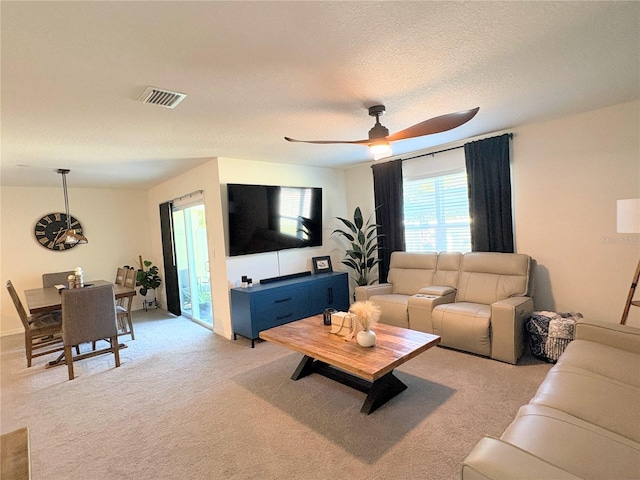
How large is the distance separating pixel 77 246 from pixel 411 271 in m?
5.78

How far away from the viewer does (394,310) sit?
3820 millimetres

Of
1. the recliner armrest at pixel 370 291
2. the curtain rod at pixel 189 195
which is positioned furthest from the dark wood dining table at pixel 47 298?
the recliner armrest at pixel 370 291

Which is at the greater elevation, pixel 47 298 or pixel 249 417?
pixel 47 298

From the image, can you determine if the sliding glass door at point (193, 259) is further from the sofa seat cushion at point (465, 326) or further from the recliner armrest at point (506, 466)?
the recliner armrest at point (506, 466)

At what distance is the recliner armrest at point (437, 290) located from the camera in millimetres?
3680

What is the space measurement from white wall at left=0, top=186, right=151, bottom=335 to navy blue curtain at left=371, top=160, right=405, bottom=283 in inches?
187

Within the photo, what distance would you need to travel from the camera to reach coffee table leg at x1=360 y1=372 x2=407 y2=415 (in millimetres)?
2360

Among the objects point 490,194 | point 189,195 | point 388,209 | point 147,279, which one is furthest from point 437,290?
point 147,279

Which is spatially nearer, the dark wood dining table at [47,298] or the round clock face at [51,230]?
the dark wood dining table at [47,298]

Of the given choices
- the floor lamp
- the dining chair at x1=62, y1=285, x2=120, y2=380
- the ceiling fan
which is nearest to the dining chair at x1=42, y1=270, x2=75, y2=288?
the dining chair at x1=62, y1=285, x2=120, y2=380

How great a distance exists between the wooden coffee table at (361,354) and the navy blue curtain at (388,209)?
2.12 m

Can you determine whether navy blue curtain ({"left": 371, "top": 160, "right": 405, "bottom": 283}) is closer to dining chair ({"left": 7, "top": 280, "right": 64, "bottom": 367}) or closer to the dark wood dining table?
the dark wood dining table

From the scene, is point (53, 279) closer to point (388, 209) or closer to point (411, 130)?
point (388, 209)

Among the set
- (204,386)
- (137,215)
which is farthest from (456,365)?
(137,215)
